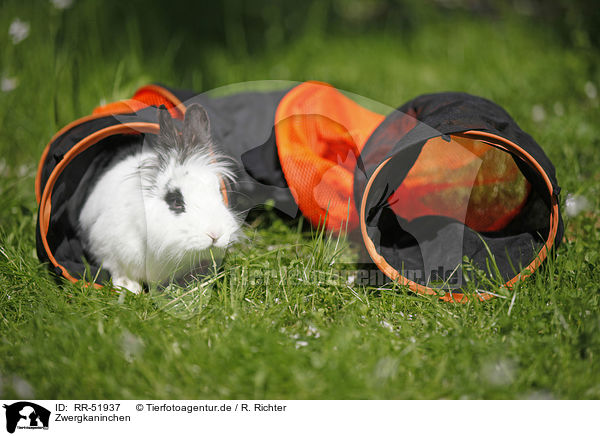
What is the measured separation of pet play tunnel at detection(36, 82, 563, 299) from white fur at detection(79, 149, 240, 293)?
0.49ft

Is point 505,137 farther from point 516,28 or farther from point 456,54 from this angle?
point 516,28

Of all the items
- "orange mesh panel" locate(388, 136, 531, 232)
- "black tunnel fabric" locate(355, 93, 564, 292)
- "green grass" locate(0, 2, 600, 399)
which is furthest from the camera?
"orange mesh panel" locate(388, 136, 531, 232)

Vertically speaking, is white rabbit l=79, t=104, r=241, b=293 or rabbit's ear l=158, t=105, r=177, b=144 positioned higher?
rabbit's ear l=158, t=105, r=177, b=144

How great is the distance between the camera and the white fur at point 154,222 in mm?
2047

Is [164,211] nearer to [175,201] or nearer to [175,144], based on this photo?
[175,201]

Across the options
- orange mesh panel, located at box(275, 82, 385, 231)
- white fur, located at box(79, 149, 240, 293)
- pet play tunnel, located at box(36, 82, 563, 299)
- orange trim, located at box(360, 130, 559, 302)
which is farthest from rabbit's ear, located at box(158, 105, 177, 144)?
orange trim, located at box(360, 130, 559, 302)

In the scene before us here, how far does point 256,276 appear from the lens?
2.27m

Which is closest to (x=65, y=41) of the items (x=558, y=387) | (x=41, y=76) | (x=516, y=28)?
(x=41, y=76)

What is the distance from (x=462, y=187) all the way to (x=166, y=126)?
1762 millimetres

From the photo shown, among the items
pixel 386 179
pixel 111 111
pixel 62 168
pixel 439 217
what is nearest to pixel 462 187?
pixel 439 217

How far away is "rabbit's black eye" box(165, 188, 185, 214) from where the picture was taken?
209 centimetres
